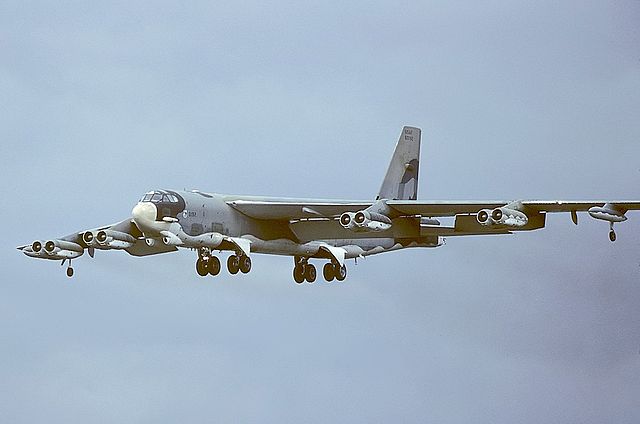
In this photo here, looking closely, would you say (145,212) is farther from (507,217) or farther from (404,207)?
(507,217)

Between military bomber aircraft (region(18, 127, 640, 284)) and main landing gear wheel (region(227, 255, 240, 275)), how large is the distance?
62 mm

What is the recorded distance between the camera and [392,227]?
69000 millimetres

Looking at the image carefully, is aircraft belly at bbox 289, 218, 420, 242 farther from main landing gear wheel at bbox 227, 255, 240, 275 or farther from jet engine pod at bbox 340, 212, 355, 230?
jet engine pod at bbox 340, 212, 355, 230

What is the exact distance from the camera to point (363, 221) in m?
63.4

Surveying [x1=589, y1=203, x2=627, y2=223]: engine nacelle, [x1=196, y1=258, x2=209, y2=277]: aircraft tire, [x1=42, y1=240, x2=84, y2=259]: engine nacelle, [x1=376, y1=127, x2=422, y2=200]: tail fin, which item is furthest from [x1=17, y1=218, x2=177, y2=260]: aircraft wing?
[x1=589, y1=203, x2=627, y2=223]: engine nacelle

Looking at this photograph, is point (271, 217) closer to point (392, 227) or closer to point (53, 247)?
point (392, 227)

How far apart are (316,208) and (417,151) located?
33.8 feet

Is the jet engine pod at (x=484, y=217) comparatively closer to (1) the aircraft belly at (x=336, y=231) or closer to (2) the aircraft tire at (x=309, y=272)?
(1) the aircraft belly at (x=336, y=231)

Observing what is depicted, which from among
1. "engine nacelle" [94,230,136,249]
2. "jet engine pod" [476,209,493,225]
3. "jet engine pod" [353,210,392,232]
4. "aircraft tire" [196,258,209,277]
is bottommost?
"aircraft tire" [196,258,209,277]

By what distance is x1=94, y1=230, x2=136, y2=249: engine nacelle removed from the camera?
2758 inches

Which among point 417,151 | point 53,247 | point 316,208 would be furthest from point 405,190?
point 53,247

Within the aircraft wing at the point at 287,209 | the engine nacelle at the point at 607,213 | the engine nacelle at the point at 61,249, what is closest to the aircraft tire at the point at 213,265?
the aircraft wing at the point at 287,209

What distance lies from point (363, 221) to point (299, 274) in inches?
348

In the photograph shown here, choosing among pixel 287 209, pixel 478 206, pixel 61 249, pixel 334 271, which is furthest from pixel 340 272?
pixel 61 249
